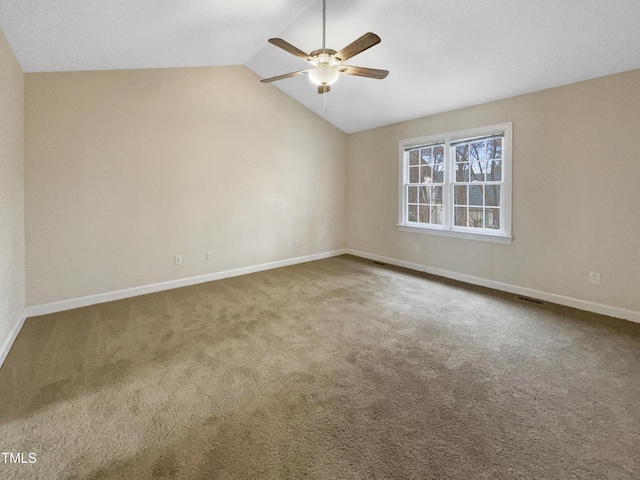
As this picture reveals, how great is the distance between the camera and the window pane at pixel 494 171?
4.13 m

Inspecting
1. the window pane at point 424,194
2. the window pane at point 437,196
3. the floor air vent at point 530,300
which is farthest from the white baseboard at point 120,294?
the floor air vent at point 530,300

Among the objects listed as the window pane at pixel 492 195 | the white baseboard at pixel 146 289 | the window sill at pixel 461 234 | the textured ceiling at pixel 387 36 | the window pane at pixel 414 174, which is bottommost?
the white baseboard at pixel 146 289

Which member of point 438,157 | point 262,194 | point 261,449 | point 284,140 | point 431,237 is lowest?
point 261,449

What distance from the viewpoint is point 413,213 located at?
532 cm

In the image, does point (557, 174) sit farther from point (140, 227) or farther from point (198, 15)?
point (140, 227)

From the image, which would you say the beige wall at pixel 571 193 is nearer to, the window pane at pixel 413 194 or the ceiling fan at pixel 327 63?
the window pane at pixel 413 194

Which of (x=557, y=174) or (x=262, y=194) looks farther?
(x=262, y=194)

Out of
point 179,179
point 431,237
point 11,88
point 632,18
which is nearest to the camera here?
point 632,18

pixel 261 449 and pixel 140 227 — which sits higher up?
pixel 140 227

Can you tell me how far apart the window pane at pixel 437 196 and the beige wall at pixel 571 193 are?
67 centimetres

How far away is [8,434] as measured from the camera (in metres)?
1.70

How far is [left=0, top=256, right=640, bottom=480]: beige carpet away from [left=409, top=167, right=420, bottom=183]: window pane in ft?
8.00

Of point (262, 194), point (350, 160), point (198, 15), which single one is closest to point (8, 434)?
point (198, 15)

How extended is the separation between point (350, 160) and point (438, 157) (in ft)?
6.08
